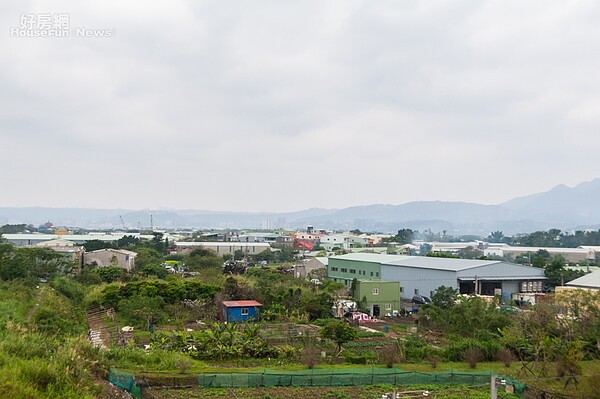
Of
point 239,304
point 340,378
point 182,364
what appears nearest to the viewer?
point 340,378

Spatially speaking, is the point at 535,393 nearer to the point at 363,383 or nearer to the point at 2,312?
the point at 363,383

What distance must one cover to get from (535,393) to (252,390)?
19.4 feet

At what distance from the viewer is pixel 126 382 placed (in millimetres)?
11109

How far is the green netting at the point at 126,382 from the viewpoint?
1082 cm

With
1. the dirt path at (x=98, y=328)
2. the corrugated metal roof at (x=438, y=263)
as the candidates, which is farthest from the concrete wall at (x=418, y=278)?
the dirt path at (x=98, y=328)

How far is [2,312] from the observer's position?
55.4ft

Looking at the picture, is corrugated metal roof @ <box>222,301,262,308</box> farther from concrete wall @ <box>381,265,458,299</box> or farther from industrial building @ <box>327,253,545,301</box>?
concrete wall @ <box>381,265,458,299</box>

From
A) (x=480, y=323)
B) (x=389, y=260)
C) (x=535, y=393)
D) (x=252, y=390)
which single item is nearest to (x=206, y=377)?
(x=252, y=390)

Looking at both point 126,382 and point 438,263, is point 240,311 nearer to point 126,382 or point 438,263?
point 126,382

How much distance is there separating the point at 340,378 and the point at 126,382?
4.57 meters

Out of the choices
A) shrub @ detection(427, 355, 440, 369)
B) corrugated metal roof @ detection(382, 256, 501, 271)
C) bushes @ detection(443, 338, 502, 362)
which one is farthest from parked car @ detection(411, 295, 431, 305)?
shrub @ detection(427, 355, 440, 369)

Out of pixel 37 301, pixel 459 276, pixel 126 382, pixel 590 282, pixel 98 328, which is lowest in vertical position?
pixel 98 328

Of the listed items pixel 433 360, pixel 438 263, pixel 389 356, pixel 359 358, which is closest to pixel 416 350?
pixel 433 360

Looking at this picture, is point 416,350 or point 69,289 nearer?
point 416,350
